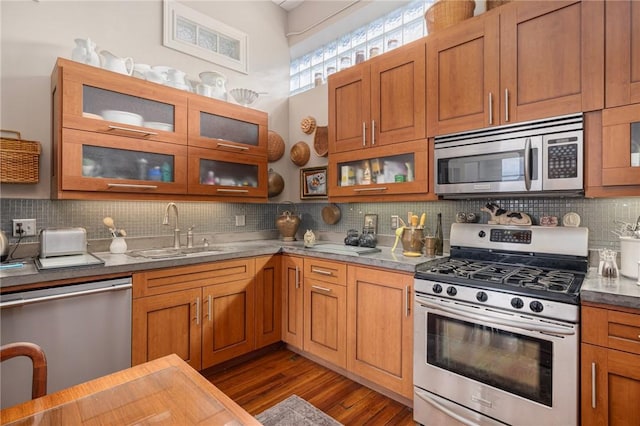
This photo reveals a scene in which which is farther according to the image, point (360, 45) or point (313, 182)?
point (313, 182)

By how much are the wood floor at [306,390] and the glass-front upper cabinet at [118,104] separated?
72.8 inches

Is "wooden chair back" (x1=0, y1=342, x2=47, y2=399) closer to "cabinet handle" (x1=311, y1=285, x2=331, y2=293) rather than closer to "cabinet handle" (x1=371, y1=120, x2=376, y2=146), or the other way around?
"cabinet handle" (x1=311, y1=285, x2=331, y2=293)

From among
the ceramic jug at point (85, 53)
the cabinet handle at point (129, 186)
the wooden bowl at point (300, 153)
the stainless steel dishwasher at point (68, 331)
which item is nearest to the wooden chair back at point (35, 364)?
the stainless steel dishwasher at point (68, 331)

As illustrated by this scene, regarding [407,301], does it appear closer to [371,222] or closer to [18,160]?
[371,222]

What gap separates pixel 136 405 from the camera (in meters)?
0.81

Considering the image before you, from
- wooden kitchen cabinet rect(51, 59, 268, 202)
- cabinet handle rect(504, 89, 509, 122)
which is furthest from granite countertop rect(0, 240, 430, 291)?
cabinet handle rect(504, 89, 509, 122)

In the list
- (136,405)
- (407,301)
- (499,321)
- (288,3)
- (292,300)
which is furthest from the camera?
(288,3)

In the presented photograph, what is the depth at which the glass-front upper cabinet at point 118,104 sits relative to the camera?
6.49 feet

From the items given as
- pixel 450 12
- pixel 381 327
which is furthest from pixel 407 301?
pixel 450 12

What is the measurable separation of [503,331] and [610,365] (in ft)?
1.26

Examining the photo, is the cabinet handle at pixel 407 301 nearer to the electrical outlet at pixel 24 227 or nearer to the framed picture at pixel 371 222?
the framed picture at pixel 371 222

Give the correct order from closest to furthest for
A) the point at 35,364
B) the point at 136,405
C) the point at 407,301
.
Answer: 1. the point at 136,405
2. the point at 35,364
3. the point at 407,301

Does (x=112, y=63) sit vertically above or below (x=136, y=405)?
above

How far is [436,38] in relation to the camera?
2.13 meters
